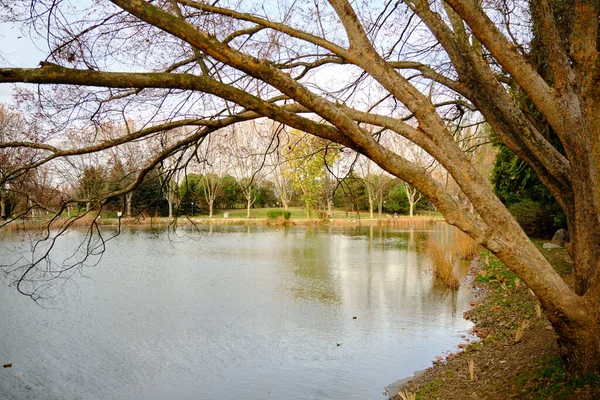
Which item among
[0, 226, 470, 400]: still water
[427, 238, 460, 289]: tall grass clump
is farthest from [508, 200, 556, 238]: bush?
[427, 238, 460, 289]: tall grass clump

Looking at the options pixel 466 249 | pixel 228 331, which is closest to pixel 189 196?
pixel 228 331

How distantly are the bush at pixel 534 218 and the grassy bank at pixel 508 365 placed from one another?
16.7 feet

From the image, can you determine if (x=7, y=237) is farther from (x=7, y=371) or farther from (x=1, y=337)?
(x=7, y=371)

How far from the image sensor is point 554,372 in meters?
4.17

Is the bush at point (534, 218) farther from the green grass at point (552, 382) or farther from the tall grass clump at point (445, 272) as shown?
the green grass at point (552, 382)

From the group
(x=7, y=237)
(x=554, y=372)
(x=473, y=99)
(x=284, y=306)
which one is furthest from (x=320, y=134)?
(x=7, y=237)

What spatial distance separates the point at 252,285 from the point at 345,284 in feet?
7.53

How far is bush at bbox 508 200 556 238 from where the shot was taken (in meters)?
13.7

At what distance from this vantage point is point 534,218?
1386cm

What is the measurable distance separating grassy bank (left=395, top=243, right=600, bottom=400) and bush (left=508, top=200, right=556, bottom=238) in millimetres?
5092

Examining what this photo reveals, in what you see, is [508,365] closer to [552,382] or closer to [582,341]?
[552,382]

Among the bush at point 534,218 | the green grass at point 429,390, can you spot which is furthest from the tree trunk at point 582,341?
the bush at point 534,218

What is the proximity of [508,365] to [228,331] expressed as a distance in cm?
489

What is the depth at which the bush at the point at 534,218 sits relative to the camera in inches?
539
